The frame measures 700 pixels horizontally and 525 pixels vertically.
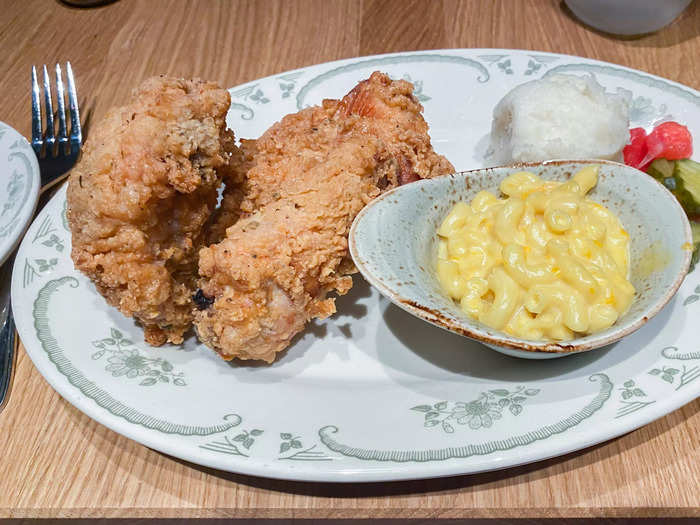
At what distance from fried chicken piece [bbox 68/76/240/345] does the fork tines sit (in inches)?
41.8

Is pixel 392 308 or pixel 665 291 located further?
pixel 392 308

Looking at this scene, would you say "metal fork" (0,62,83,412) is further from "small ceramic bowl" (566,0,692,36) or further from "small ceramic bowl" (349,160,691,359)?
"small ceramic bowl" (566,0,692,36)

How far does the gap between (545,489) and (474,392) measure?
11.9 inches

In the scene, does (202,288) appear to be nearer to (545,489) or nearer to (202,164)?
(202,164)

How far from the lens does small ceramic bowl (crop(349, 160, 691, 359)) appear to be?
1.56m

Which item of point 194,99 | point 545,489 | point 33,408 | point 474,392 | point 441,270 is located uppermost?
point 194,99

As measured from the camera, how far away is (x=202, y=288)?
171 cm

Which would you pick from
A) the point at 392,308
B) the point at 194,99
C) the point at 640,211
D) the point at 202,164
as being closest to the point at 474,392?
the point at 392,308

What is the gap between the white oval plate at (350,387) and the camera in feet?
4.93

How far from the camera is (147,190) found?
5.21 ft

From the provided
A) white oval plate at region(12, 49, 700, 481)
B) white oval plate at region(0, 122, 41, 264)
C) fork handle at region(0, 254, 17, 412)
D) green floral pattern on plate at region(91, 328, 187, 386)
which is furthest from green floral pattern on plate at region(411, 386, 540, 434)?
white oval plate at region(0, 122, 41, 264)

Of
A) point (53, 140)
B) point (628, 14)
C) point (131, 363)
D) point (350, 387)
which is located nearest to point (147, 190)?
point (131, 363)

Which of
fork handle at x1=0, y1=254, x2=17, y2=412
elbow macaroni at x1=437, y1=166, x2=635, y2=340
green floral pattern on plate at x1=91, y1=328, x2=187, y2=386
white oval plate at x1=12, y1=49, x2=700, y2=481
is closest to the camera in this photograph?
white oval plate at x1=12, y1=49, x2=700, y2=481

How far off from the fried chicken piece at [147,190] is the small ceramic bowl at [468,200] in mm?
489
